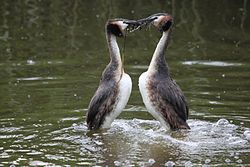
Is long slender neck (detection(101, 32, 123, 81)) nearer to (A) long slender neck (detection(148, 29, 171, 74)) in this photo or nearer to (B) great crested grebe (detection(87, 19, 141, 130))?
(B) great crested grebe (detection(87, 19, 141, 130))

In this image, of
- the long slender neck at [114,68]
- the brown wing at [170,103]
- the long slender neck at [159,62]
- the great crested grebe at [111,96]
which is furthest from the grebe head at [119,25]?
the brown wing at [170,103]

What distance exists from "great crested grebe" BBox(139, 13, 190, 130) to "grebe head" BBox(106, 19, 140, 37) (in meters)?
0.51

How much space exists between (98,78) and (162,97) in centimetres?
349

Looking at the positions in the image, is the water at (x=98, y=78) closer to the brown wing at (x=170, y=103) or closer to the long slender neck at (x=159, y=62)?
the brown wing at (x=170, y=103)

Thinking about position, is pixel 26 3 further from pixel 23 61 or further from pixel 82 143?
pixel 82 143

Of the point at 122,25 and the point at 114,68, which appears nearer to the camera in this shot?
the point at 114,68

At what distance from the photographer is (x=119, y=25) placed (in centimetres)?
1083

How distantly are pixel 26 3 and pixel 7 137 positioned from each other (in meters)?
11.0

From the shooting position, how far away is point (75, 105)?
39.3ft

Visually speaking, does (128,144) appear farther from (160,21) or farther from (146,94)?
(160,21)

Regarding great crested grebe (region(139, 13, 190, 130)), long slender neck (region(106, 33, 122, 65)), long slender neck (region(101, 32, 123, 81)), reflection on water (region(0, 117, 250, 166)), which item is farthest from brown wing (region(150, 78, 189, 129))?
long slender neck (region(106, 33, 122, 65))

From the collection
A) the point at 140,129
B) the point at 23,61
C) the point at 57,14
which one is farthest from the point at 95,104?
the point at 57,14

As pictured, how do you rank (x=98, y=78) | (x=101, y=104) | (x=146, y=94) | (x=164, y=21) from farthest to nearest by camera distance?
1. (x=98, y=78)
2. (x=164, y=21)
3. (x=101, y=104)
4. (x=146, y=94)

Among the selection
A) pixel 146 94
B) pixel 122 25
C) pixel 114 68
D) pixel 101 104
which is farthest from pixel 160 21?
pixel 101 104
